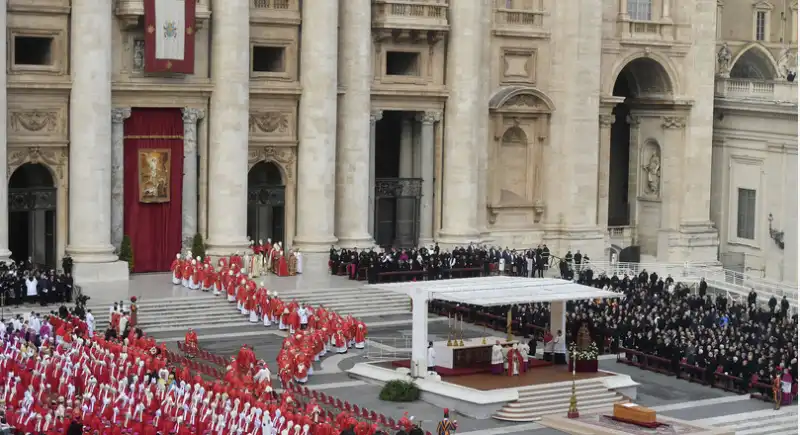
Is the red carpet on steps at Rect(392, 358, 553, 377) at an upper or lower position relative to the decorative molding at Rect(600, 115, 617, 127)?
lower

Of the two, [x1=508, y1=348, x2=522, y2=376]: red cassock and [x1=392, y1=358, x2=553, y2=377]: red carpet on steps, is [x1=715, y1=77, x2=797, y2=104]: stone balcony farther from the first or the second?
[x1=508, y1=348, x2=522, y2=376]: red cassock

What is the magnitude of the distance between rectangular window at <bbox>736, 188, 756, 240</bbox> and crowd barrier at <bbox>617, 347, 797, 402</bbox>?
20.7 m

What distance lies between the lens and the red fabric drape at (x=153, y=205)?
64.6 metres

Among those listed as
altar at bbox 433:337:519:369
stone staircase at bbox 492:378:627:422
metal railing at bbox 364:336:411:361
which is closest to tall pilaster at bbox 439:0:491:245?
metal railing at bbox 364:336:411:361

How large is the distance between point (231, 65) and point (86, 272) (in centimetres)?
873

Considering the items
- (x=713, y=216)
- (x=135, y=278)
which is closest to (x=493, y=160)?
(x=713, y=216)

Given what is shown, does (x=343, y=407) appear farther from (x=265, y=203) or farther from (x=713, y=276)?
(x=713, y=276)

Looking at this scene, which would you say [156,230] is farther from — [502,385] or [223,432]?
[223,432]

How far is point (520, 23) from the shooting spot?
72.8 metres

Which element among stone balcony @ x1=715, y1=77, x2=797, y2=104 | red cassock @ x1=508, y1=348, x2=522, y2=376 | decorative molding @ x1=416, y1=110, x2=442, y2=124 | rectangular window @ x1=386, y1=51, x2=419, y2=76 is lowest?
red cassock @ x1=508, y1=348, x2=522, y2=376

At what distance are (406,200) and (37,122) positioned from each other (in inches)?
610

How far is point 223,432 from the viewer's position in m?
41.7

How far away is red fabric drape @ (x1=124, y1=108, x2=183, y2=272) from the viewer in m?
64.6

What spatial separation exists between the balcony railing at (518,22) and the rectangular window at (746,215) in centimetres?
1062
